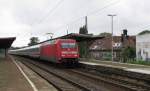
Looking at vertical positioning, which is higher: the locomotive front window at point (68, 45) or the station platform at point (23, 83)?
the locomotive front window at point (68, 45)

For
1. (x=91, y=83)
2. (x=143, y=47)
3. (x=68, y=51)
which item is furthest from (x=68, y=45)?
(x=143, y=47)

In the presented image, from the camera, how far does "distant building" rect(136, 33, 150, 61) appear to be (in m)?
54.2

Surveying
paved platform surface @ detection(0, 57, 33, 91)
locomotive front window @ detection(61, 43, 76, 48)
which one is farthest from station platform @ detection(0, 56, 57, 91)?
locomotive front window @ detection(61, 43, 76, 48)

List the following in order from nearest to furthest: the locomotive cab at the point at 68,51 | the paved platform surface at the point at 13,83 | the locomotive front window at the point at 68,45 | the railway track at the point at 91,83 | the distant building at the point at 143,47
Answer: the paved platform surface at the point at 13,83
the railway track at the point at 91,83
the locomotive cab at the point at 68,51
the locomotive front window at the point at 68,45
the distant building at the point at 143,47

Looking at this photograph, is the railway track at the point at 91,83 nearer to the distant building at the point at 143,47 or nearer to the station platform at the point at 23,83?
the station platform at the point at 23,83

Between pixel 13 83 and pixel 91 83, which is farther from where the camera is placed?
pixel 91 83

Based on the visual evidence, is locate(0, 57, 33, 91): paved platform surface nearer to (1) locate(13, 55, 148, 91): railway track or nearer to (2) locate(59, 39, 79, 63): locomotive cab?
(1) locate(13, 55, 148, 91): railway track

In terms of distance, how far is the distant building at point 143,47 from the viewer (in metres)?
54.2

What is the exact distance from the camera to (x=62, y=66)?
3822 centimetres

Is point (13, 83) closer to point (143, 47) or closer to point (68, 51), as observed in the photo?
point (68, 51)

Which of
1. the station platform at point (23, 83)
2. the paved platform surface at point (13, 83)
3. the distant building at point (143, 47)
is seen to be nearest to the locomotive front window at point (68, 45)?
the station platform at point (23, 83)

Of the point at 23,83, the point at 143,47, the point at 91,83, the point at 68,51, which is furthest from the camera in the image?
the point at 143,47

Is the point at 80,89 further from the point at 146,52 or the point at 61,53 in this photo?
the point at 146,52

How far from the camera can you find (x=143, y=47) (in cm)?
5578
